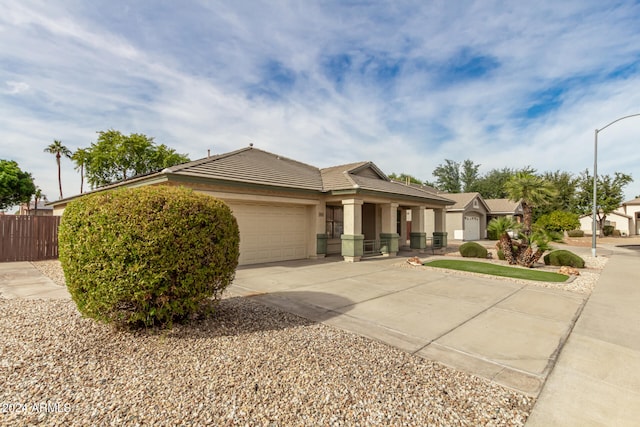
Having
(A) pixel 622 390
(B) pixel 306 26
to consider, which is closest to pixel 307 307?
(A) pixel 622 390

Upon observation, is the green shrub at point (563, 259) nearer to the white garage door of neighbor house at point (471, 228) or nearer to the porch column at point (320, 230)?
the porch column at point (320, 230)

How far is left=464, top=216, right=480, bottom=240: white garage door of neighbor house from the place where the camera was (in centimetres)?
2928

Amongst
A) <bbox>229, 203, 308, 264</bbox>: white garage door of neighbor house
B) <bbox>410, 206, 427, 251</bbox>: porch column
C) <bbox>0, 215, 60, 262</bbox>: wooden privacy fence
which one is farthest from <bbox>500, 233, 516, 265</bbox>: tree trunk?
<bbox>0, 215, 60, 262</bbox>: wooden privacy fence

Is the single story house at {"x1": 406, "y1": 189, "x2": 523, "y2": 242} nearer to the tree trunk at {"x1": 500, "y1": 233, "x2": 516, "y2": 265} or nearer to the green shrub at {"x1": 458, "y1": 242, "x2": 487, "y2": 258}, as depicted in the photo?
the green shrub at {"x1": 458, "y1": 242, "x2": 487, "y2": 258}

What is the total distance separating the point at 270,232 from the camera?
44.2 feet

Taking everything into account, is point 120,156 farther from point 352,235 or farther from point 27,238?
point 352,235

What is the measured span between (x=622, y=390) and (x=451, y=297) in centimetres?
416

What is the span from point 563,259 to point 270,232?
1277cm

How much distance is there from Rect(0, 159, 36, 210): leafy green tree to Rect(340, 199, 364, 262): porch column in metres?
41.2

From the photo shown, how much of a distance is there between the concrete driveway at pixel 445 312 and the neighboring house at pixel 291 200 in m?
2.75

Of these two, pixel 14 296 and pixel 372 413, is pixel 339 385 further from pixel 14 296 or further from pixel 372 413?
pixel 14 296

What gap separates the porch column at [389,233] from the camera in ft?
53.0

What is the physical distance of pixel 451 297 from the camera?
7.70m

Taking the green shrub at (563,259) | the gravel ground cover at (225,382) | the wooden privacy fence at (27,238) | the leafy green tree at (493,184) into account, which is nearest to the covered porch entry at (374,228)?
the green shrub at (563,259)
